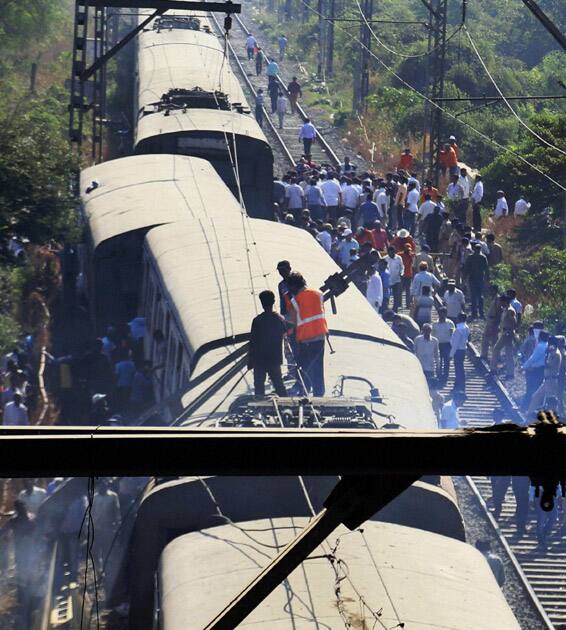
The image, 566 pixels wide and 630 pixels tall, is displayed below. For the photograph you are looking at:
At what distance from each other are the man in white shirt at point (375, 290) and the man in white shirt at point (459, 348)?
1278mm

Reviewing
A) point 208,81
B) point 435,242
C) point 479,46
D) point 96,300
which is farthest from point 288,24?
point 96,300

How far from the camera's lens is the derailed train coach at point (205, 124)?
2280cm

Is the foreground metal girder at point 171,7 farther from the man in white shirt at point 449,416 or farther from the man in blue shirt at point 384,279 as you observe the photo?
the man in white shirt at point 449,416

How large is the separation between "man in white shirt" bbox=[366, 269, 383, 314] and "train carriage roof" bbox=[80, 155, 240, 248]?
2.08m

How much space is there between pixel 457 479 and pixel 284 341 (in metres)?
3.84

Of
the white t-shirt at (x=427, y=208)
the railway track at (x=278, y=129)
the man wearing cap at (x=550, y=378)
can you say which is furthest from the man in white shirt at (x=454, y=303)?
the railway track at (x=278, y=129)

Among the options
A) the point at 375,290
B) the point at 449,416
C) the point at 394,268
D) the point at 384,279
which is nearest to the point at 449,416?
Answer: the point at 449,416

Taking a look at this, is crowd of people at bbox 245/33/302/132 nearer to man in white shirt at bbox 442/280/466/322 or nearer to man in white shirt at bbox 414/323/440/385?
man in white shirt at bbox 442/280/466/322

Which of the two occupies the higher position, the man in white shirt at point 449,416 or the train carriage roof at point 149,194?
the train carriage roof at point 149,194

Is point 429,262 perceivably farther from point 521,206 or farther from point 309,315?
point 309,315

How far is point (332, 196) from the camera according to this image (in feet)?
77.8

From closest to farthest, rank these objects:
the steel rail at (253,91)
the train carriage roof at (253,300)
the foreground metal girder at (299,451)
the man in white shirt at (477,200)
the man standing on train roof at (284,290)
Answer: the foreground metal girder at (299,451), the train carriage roof at (253,300), the man standing on train roof at (284,290), the man in white shirt at (477,200), the steel rail at (253,91)

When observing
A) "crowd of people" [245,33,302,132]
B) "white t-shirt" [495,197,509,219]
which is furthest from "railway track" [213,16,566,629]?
"crowd of people" [245,33,302,132]

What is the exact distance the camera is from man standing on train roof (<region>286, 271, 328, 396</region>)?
37.6 ft
